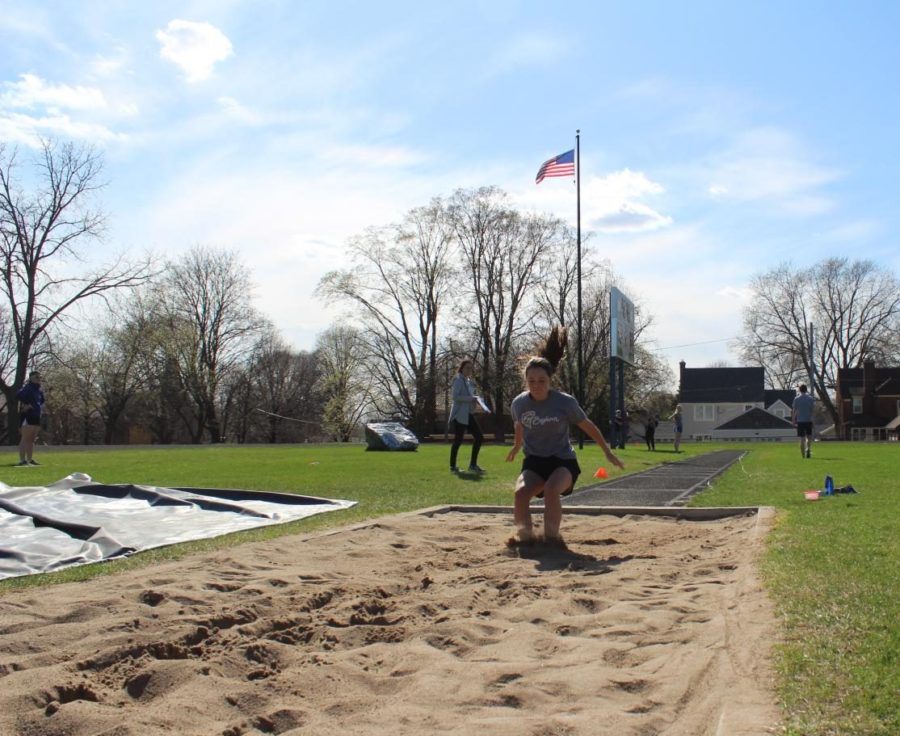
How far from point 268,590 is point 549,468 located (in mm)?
2785

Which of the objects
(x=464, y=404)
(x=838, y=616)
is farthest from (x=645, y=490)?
(x=838, y=616)

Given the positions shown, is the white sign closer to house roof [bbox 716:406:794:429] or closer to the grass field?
the grass field

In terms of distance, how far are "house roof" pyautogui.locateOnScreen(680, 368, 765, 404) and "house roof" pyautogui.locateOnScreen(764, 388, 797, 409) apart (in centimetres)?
398

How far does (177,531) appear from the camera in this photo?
7.38 m

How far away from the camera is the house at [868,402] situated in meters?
76.8

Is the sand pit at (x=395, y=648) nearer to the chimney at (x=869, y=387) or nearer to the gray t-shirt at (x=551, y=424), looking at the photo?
the gray t-shirt at (x=551, y=424)

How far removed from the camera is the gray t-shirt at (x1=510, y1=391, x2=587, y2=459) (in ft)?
22.1

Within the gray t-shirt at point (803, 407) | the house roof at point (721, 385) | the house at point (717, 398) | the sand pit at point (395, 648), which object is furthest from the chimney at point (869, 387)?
the sand pit at point (395, 648)

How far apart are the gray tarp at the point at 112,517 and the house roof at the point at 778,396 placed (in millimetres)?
92095

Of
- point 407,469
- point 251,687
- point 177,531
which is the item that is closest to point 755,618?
point 251,687

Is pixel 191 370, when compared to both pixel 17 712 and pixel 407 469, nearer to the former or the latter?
pixel 407 469

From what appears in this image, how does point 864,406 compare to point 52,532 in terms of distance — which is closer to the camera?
point 52,532

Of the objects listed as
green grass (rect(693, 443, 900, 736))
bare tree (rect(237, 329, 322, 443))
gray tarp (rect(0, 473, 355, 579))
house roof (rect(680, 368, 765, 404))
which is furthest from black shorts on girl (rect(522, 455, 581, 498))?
house roof (rect(680, 368, 765, 404))

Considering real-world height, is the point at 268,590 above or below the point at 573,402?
below
